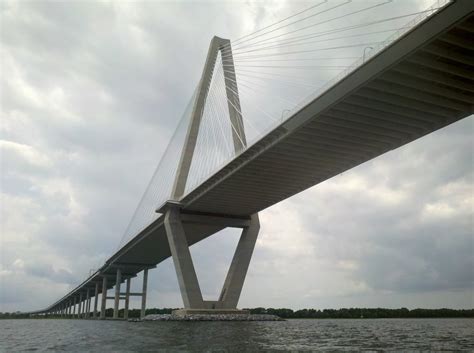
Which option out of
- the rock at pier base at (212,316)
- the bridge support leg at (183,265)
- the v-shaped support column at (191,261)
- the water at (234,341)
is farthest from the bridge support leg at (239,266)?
the water at (234,341)

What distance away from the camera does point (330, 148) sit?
1009 inches

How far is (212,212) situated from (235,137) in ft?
24.3

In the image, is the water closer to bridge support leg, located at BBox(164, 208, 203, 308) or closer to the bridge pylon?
bridge support leg, located at BBox(164, 208, 203, 308)

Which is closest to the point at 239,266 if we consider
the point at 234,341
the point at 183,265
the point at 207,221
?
the point at 207,221

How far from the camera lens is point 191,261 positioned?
3675 centimetres

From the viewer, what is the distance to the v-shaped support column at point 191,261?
35969 millimetres

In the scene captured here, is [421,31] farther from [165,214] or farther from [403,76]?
[165,214]

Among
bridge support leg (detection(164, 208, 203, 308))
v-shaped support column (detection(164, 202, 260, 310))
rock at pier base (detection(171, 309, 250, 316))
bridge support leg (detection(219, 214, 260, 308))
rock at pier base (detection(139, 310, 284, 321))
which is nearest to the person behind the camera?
rock at pier base (detection(139, 310, 284, 321))

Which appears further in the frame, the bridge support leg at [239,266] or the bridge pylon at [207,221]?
the bridge support leg at [239,266]

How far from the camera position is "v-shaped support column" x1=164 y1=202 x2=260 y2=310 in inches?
1416

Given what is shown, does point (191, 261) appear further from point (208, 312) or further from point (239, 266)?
point (239, 266)

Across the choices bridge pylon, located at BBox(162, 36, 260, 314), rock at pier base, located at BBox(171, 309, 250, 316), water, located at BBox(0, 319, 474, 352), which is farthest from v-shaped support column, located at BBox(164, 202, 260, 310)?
water, located at BBox(0, 319, 474, 352)

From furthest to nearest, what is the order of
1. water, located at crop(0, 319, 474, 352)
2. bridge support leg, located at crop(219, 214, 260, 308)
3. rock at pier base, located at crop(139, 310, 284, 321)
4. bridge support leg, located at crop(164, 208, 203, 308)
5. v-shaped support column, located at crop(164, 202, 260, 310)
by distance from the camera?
bridge support leg, located at crop(219, 214, 260, 308) < v-shaped support column, located at crop(164, 202, 260, 310) < bridge support leg, located at crop(164, 208, 203, 308) < rock at pier base, located at crop(139, 310, 284, 321) < water, located at crop(0, 319, 474, 352)

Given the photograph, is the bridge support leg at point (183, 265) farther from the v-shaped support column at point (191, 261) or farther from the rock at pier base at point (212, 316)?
the rock at pier base at point (212, 316)
